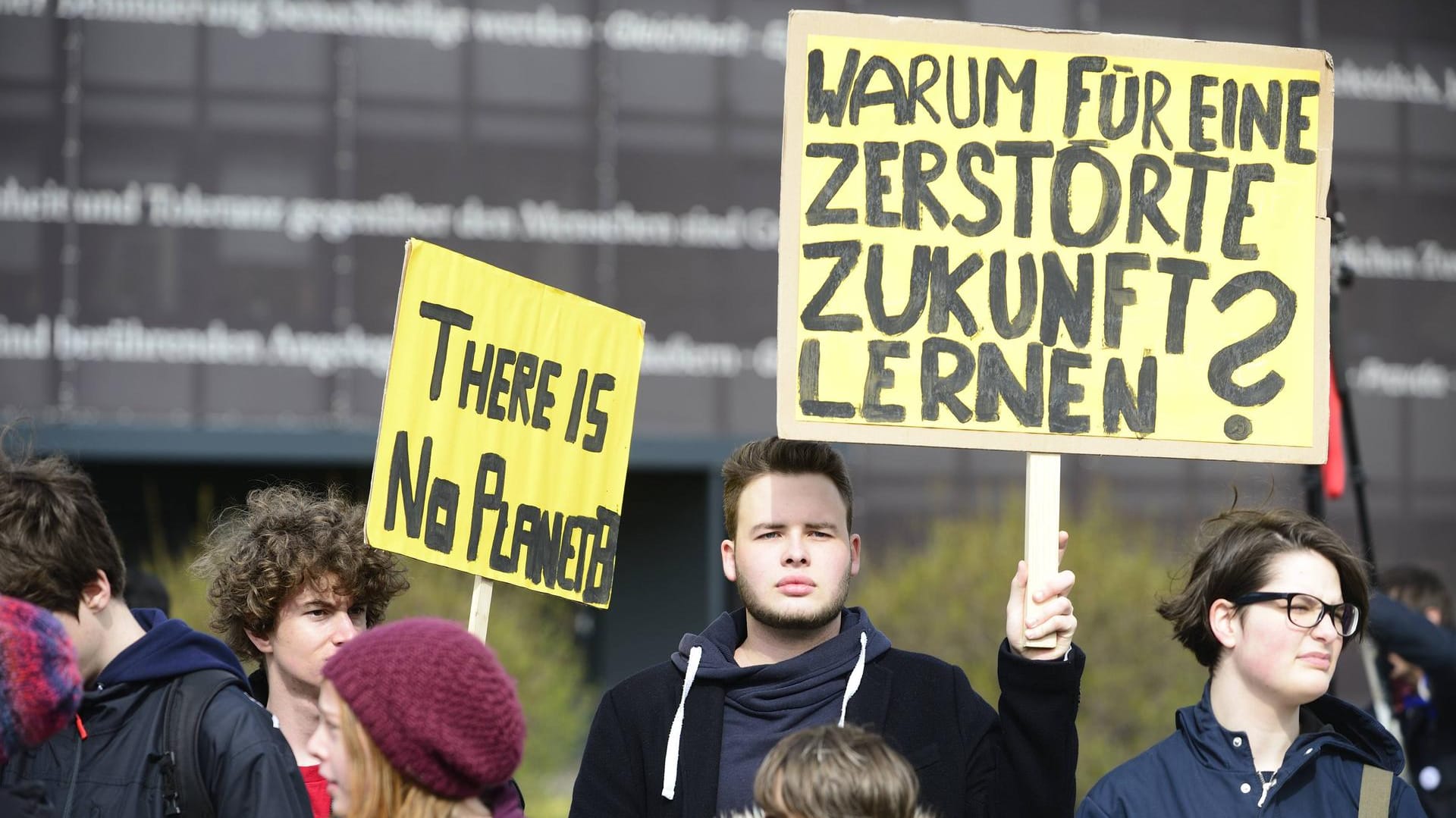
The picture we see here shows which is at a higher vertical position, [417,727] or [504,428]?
[504,428]

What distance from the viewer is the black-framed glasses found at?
3.25m

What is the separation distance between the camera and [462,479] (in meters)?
3.77

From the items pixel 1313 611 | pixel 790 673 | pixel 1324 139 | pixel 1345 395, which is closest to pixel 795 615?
pixel 790 673

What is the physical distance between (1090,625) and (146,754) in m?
10.5

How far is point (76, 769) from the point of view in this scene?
119 inches

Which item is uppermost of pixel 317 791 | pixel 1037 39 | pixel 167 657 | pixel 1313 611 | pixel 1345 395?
pixel 1037 39

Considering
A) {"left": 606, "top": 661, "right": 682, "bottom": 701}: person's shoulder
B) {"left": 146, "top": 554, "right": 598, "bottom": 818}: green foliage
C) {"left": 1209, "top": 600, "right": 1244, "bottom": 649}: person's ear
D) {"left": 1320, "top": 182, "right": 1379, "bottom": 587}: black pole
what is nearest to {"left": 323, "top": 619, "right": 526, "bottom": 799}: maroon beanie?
{"left": 606, "top": 661, "right": 682, "bottom": 701}: person's shoulder

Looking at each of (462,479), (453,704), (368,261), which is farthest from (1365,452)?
(453,704)

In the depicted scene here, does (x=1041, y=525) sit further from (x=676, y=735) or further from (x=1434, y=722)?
(x=1434, y=722)

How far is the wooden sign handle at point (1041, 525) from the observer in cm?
323

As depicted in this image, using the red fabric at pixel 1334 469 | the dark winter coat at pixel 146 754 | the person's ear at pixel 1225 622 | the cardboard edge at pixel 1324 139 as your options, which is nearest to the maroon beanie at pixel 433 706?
the dark winter coat at pixel 146 754

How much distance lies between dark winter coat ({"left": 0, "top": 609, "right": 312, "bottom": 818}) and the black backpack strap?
11mm

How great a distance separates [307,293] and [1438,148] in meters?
9.76

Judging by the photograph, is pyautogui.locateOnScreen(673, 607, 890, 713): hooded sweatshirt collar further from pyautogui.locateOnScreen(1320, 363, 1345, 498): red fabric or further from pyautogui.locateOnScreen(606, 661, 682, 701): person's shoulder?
pyautogui.locateOnScreen(1320, 363, 1345, 498): red fabric
